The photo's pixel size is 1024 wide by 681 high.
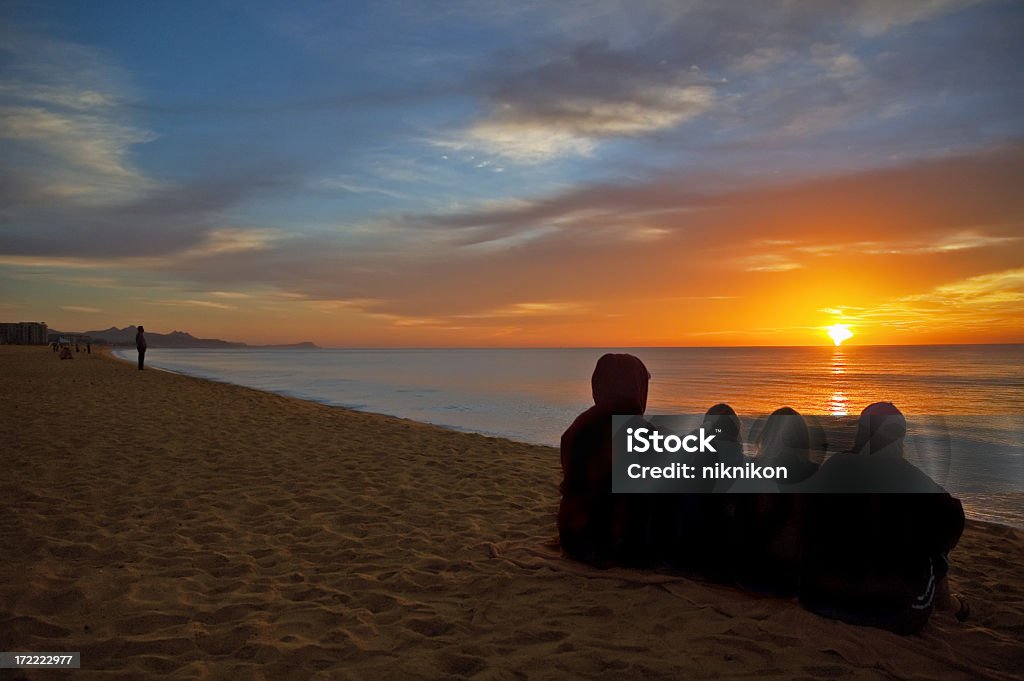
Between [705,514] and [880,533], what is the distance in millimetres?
1049

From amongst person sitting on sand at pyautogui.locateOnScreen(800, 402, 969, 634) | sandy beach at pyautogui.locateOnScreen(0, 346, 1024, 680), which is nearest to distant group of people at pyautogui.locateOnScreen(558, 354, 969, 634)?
person sitting on sand at pyautogui.locateOnScreen(800, 402, 969, 634)

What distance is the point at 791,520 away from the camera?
12.8 feet

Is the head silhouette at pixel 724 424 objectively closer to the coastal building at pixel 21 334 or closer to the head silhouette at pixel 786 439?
the head silhouette at pixel 786 439

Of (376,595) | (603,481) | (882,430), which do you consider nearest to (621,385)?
(603,481)

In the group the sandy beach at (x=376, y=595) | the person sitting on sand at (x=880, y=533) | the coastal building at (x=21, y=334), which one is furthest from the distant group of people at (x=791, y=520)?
the coastal building at (x=21, y=334)

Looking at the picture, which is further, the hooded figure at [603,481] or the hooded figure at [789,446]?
the hooded figure at [603,481]

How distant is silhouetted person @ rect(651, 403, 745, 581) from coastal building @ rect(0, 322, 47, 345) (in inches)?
5766

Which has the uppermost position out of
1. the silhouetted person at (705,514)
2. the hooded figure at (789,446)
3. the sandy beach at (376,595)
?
the hooded figure at (789,446)

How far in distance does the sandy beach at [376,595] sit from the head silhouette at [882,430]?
1097mm

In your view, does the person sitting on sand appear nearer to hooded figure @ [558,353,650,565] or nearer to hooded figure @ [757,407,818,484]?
hooded figure @ [757,407,818,484]

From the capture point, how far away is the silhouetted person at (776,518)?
3918 mm

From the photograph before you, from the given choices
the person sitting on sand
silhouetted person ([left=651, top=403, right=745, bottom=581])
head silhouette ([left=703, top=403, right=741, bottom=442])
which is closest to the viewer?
the person sitting on sand

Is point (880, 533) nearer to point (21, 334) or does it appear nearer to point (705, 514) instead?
point (705, 514)

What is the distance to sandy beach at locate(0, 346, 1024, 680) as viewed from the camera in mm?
3436
